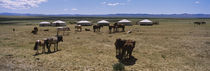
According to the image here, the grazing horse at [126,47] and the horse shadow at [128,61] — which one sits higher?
the grazing horse at [126,47]

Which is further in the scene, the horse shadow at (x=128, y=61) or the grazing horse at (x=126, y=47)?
the grazing horse at (x=126, y=47)

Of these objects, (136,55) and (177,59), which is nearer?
(177,59)

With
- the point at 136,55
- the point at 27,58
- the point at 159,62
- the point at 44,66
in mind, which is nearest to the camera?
the point at 44,66

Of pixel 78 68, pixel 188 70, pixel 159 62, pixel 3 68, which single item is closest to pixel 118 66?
pixel 78 68

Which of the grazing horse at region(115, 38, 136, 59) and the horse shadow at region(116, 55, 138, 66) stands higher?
the grazing horse at region(115, 38, 136, 59)

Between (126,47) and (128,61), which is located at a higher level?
(126,47)

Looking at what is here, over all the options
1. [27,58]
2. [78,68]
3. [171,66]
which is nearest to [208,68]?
[171,66]

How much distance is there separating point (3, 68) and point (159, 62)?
27.4ft

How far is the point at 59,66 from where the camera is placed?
884 centimetres

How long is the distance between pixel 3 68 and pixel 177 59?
9.70 meters

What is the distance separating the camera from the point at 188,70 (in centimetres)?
825

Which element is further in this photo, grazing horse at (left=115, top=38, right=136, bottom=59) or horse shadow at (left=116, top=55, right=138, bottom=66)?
grazing horse at (left=115, top=38, right=136, bottom=59)

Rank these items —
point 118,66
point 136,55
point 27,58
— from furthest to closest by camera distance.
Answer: point 136,55
point 27,58
point 118,66

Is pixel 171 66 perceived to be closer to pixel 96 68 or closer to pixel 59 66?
pixel 96 68
